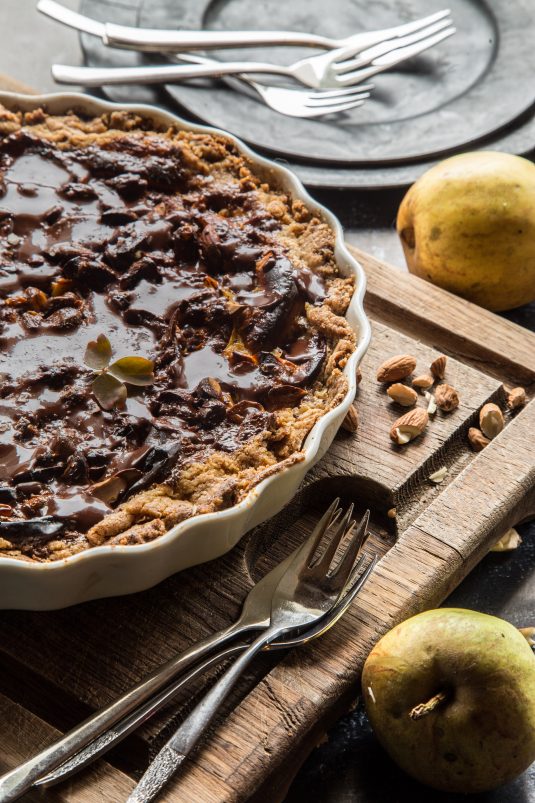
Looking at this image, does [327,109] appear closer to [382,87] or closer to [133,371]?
[382,87]

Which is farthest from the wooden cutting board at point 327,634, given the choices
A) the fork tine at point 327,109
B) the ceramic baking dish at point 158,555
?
the fork tine at point 327,109

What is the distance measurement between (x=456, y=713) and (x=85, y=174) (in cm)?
180

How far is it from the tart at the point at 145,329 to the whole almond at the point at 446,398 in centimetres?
37

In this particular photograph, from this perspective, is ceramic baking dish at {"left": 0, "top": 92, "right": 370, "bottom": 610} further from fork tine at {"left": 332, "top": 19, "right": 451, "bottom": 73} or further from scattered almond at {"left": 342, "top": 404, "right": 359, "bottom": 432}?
fork tine at {"left": 332, "top": 19, "right": 451, "bottom": 73}

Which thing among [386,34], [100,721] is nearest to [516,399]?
[100,721]

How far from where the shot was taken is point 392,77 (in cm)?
381

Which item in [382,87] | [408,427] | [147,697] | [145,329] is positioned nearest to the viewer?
[147,697]

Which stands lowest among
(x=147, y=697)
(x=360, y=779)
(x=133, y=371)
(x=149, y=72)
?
(x=360, y=779)

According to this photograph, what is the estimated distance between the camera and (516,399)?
8.93 feet

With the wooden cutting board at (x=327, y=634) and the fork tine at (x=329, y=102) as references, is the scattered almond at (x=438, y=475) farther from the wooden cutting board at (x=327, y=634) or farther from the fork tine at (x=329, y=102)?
the fork tine at (x=329, y=102)

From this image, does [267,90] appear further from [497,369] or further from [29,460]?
[29,460]

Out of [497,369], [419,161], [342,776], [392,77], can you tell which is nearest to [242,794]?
[342,776]

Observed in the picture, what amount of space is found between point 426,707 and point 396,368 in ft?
3.43

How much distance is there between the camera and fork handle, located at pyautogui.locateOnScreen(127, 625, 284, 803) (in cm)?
188
